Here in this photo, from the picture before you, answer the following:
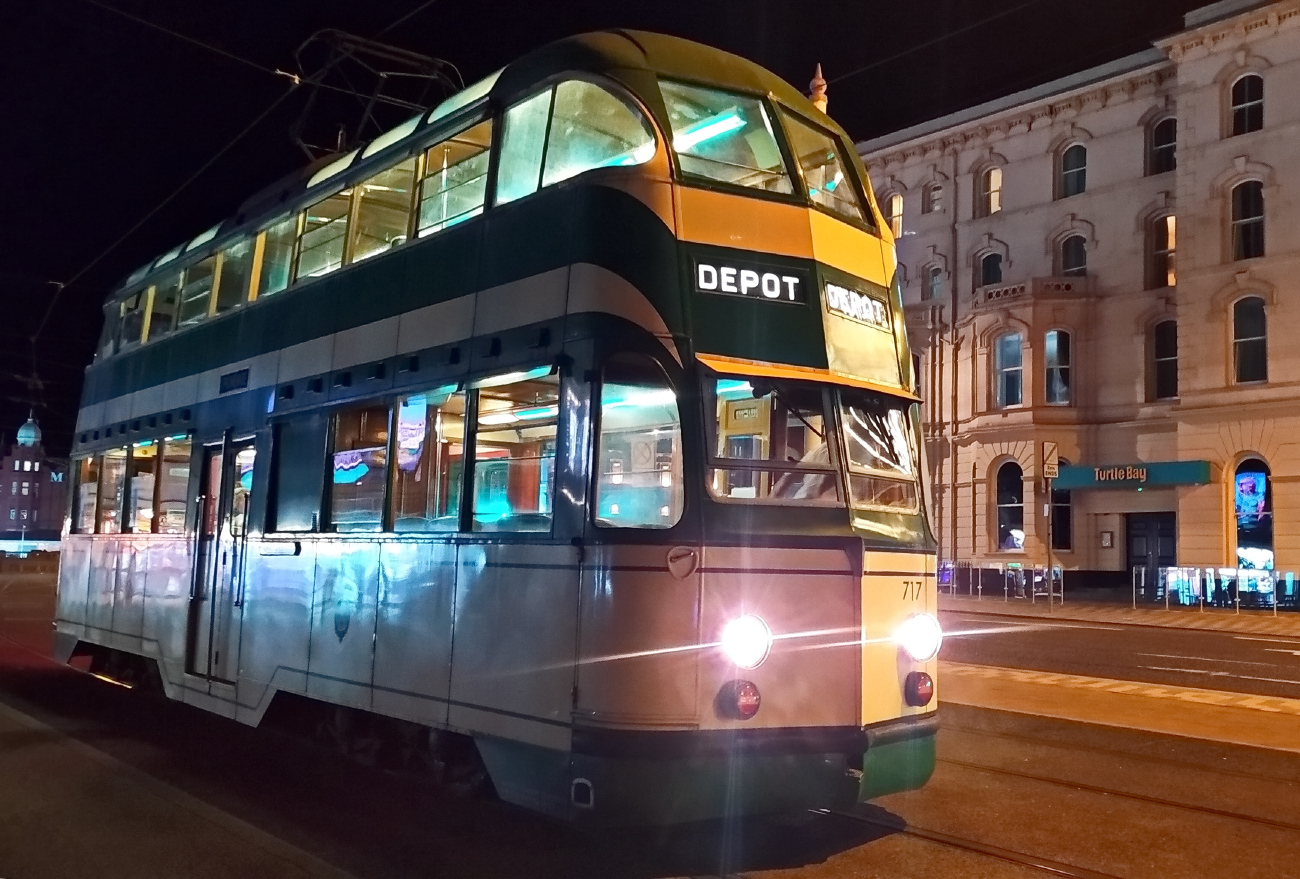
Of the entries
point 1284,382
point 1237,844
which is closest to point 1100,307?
point 1284,382

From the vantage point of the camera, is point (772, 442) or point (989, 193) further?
point (989, 193)

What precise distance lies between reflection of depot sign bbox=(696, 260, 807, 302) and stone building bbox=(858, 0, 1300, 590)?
90.4ft

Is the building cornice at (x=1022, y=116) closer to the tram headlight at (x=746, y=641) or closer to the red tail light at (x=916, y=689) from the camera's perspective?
the red tail light at (x=916, y=689)

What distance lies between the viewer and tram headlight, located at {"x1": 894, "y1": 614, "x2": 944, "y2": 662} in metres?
6.32

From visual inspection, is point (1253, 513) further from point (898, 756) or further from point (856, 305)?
point (898, 756)

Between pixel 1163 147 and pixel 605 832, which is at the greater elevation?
pixel 1163 147

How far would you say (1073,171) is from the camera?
115 feet

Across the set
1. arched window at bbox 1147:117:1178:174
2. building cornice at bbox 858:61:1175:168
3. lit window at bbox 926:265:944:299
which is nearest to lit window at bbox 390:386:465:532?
arched window at bbox 1147:117:1178:174

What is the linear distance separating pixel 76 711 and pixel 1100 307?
31.1 metres

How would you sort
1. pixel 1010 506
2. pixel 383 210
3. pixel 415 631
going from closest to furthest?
pixel 415 631 < pixel 383 210 < pixel 1010 506

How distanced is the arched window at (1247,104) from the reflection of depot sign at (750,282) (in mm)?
29663

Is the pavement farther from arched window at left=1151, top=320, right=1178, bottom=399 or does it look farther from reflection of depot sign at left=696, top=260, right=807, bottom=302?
reflection of depot sign at left=696, top=260, right=807, bottom=302

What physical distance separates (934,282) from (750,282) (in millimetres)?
34096

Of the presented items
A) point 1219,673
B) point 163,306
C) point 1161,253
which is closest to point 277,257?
point 163,306
